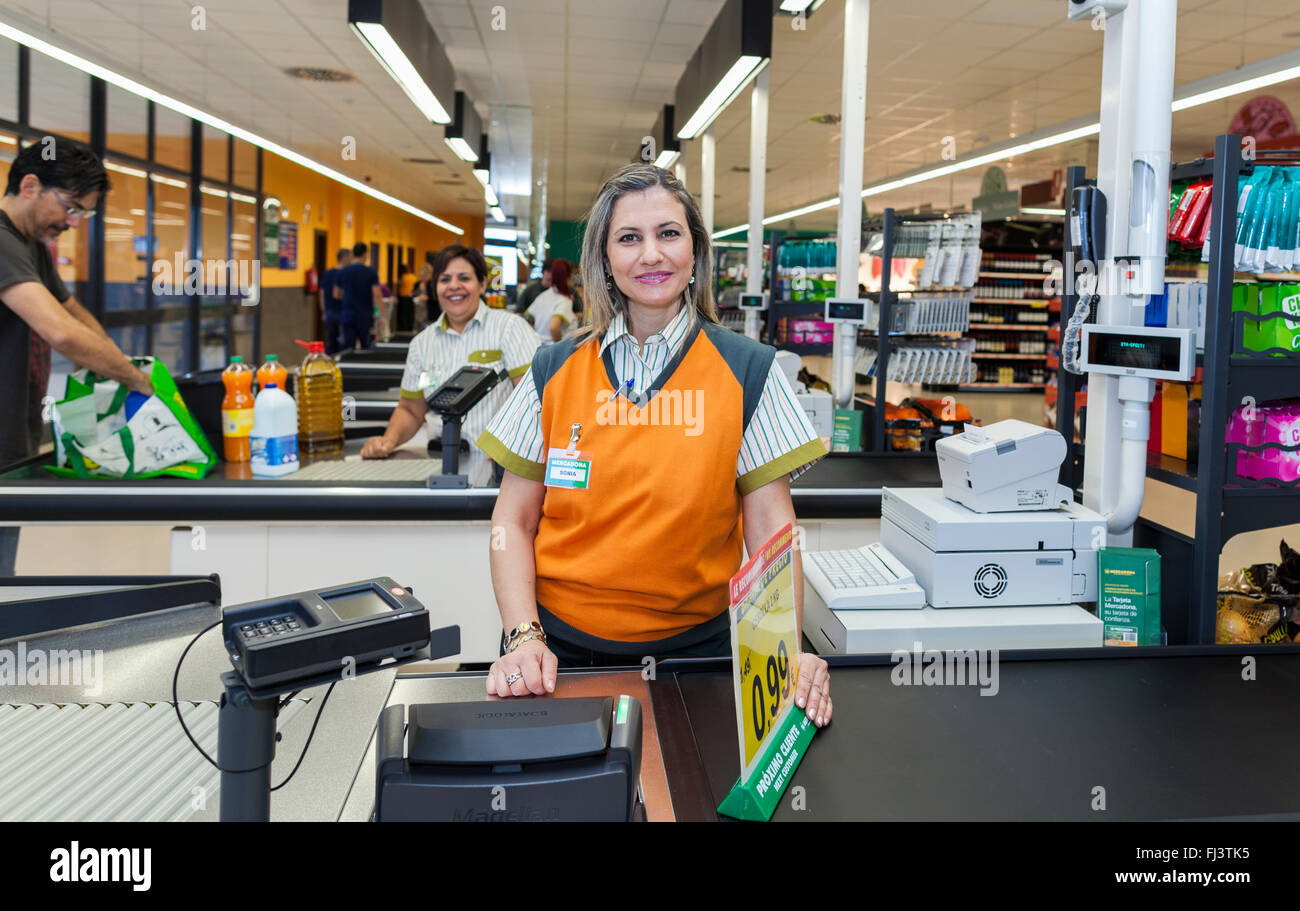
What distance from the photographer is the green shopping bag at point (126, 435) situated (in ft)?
10.1

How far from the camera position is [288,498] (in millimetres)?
3098

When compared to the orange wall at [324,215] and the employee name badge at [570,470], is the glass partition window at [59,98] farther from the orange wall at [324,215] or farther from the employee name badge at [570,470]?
the employee name badge at [570,470]

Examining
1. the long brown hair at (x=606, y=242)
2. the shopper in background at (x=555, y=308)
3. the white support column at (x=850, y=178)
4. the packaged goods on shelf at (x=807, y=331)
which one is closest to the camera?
the long brown hair at (x=606, y=242)

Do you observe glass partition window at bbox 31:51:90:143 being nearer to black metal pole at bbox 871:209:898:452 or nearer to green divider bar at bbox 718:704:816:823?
black metal pole at bbox 871:209:898:452

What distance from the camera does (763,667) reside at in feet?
4.14

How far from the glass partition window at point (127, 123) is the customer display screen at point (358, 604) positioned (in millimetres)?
10479

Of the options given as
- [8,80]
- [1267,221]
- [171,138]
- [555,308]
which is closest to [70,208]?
[1267,221]

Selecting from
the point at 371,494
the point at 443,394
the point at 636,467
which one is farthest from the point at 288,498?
the point at 636,467

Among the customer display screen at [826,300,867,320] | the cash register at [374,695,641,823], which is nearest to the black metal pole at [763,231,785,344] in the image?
the customer display screen at [826,300,867,320]

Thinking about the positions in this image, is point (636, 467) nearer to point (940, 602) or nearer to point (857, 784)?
point (857, 784)

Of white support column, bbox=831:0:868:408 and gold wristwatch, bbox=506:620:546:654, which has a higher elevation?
white support column, bbox=831:0:868:408

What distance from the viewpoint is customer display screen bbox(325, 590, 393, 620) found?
927mm

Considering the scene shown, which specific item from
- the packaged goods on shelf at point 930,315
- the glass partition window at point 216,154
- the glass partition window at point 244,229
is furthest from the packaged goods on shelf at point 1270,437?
the glass partition window at point 244,229
